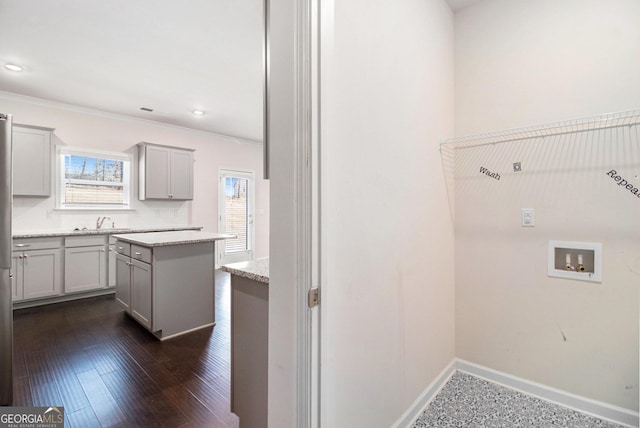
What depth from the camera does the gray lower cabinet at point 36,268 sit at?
3.65 m

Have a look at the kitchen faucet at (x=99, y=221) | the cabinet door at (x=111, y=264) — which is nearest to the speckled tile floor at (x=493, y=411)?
the cabinet door at (x=111, y=264)

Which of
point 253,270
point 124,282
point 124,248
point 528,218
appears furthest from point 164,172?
point 528,218

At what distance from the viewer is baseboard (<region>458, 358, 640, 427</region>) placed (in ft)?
5.58

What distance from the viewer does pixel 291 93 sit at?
1.04 metres

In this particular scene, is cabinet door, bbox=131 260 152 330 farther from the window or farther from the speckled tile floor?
the speckled tile floor

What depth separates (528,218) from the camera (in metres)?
1.98

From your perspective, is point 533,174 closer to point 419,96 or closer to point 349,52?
point 419,96

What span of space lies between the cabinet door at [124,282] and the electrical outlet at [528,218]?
12.0 ft

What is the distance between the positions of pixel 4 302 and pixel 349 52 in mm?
2419

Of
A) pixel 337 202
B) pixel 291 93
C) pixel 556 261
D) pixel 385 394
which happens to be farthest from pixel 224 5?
pixel 556 261

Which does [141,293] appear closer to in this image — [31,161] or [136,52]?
[136,52]

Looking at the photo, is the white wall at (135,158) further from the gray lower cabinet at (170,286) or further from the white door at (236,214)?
the gray lower cabinet at (170,286)

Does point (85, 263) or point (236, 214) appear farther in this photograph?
point (236, 214)

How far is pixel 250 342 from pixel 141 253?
204 centimetres
